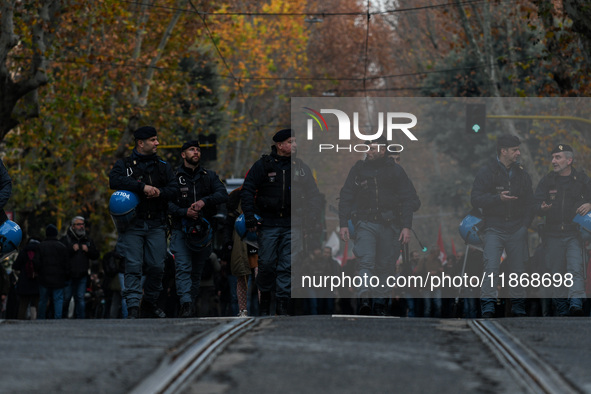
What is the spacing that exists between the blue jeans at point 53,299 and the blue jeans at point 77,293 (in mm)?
221

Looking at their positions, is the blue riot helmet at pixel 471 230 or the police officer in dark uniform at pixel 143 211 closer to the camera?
the police officer in dark uniform at pixel 143 211

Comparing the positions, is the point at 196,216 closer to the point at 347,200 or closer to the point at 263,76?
the point at 347,200

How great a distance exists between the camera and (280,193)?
1177 centimetres

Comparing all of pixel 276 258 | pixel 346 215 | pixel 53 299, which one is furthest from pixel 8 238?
pixel 53 299

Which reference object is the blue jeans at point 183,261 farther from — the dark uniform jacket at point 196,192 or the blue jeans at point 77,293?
the blue jeans at point 77,293

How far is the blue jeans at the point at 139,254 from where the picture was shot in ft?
38.7

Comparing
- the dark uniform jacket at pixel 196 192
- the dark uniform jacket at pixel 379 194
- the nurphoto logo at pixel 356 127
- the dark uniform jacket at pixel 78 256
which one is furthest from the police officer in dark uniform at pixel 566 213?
the dark uniform jacket at pixel 78 256

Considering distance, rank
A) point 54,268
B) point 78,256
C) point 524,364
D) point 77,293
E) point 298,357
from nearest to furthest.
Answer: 1. point 524,364
2. point 298,357
3. point 54,268
4. point 78,256
5. point 77,293

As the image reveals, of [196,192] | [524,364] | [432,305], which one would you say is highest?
[196,192]

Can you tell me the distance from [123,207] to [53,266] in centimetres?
657

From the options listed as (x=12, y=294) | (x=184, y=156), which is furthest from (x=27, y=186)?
(x=184, y=156)

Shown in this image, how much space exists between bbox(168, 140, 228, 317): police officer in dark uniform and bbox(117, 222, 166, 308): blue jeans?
188 millimetres

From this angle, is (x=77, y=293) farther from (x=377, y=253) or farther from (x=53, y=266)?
(x=377, y=253)

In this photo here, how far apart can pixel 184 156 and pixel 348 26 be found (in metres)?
46.5
